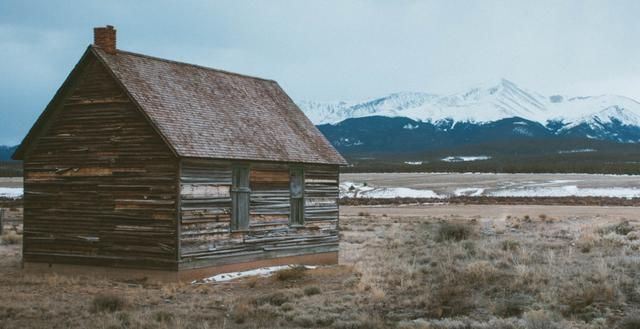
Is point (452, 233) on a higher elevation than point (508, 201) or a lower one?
lower

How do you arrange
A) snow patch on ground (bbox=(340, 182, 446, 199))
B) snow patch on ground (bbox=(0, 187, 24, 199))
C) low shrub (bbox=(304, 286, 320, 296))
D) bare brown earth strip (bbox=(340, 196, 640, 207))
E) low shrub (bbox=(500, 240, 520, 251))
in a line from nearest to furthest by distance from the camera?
low shrub (bbox=(304, 286, 320, 296))
low shrub (bbox=(500, 240, 520, 251))
bare brown earth strip (bbox=(340, 196, 640, 207))
snow patch on ground (bbox=(0, 187, 24, 199))
snow patch on ground (bbox=(340, 182, 446, 199))

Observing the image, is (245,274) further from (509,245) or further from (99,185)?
(509,245)

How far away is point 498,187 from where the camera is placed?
76438mm

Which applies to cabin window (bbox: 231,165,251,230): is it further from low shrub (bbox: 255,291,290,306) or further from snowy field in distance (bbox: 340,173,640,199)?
snowy field in distance (bbox: 340,173,640,199)

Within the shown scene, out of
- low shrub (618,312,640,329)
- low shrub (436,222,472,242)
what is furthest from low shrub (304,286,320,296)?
low shrub (436,222,472,242)

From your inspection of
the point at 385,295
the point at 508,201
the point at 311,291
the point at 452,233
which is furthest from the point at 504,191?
the point at 385,295

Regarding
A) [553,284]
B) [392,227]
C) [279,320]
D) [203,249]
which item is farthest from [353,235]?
[279,320]

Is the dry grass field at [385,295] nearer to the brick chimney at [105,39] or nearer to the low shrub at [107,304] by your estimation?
the low shrub at [107,304]

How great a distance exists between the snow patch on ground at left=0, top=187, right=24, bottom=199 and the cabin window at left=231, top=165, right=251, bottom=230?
50.2 metres

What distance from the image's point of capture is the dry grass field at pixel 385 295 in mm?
13164

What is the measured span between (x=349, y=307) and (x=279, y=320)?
1593mm

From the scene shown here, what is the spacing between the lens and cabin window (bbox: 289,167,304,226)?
71.5 feet

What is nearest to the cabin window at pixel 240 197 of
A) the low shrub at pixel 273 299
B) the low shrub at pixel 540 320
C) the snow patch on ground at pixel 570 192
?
the low shrub at pixel 273 299

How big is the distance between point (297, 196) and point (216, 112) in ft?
9.40
